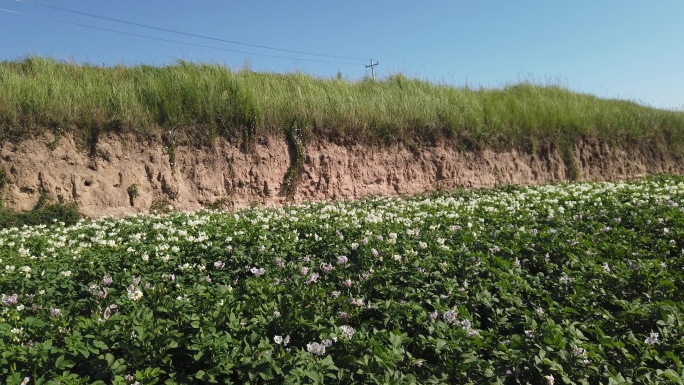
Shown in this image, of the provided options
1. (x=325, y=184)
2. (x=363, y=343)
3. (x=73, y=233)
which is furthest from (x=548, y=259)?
(x=325, y=184)

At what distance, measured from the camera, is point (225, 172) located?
12.5m

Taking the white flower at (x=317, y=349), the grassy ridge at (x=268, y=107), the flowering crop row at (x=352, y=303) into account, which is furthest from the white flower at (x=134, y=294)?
the grassy ridge at (x=268, y=107)

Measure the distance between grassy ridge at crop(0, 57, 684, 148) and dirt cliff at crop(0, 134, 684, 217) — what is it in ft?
1.44

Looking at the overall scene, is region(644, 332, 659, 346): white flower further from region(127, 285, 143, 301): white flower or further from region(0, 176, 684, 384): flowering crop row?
region(127, 285, 143, 301): white flower

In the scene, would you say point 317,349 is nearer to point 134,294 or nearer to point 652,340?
point 134,294

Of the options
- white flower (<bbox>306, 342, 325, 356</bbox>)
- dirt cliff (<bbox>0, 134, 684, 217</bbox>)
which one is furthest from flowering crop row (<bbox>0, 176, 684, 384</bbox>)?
dirt cliff (<bbox>0, 134, 684, 217</bbox>)

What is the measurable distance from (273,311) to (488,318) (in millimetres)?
1666

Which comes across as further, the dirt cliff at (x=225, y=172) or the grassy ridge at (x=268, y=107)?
the grassy ridge at (x=268, y=107)

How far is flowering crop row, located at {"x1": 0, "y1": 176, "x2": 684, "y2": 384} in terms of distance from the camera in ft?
8.65

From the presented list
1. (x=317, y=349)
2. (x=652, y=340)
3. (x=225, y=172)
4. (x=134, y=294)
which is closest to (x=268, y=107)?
(x=225, y=172)

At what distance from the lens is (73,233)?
279 inches

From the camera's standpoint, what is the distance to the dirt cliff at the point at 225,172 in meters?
10.7

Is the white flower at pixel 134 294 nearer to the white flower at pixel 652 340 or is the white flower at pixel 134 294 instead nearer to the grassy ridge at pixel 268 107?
the white flower at pixel 652 340

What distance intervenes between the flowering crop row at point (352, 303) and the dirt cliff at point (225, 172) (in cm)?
422
